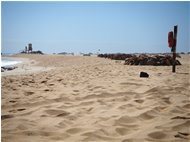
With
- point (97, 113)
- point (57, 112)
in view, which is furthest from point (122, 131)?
point (57, 112)

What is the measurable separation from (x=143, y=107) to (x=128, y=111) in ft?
1.13

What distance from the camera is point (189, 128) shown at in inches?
121

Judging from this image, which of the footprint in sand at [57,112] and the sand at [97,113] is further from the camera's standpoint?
the footprint in sand at [57,112]

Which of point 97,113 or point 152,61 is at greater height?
point 152,61

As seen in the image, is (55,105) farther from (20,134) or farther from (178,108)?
(178,108)

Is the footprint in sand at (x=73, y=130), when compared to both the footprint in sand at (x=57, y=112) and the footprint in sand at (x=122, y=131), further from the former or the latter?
the footprint in sand at (x=57, y=112)

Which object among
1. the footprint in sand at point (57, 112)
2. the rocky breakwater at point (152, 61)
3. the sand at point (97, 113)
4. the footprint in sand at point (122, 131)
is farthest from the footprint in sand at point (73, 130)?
the rocky breakwater at point (152, 61)

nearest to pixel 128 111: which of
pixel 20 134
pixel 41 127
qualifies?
pixel 41 127

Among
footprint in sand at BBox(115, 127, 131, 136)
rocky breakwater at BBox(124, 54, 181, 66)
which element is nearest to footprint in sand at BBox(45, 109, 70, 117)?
footprint in sand at BBox(115, 127, 131, 136)

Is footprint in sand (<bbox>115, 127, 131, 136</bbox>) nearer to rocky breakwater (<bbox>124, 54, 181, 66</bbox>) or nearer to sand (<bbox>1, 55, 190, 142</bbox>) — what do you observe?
sand (<bbox>1, 55, 190, 142</bbox>)

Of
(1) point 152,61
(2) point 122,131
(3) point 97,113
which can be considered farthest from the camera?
(1) point 152,61

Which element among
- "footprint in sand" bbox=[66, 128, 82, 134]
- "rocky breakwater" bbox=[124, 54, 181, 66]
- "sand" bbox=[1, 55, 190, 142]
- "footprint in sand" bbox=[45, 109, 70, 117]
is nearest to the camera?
"sand" bbox=[1, 55, 190, 142]

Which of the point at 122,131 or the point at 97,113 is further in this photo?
the point at 97,113

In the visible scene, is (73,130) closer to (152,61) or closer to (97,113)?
(97,113)
